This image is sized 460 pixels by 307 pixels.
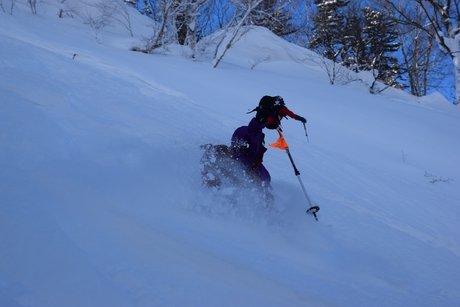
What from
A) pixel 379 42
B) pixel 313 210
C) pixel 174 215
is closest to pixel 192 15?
pixel 313 210

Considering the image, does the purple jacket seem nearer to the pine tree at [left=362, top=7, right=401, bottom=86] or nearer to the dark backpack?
the dark backpack

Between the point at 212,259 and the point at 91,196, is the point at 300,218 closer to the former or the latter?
the point at 212,259

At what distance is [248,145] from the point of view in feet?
8.70

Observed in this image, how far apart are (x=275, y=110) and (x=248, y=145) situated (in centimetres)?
44

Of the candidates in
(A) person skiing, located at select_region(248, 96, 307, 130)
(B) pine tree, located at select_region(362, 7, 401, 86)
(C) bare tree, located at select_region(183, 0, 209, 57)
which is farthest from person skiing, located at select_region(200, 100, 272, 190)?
(B) pine tree, located at select_region(362, 7, 401, 86)

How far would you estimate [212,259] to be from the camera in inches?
72.4

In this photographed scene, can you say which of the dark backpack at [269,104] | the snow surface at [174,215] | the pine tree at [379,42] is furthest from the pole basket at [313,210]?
the pine tree at [379,42]

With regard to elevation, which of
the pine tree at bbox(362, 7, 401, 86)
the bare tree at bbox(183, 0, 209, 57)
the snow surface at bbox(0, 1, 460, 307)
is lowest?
the snow surface at bbox(0, 1, 460, 307)

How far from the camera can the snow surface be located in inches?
57.0

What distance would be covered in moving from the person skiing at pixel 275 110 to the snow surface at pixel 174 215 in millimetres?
735

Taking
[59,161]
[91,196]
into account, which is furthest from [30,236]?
[59,161]

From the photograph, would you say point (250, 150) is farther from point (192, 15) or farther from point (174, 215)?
point (192, 15)

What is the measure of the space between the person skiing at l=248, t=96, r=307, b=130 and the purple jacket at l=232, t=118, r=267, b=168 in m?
0.17

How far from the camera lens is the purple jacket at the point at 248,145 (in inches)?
103
